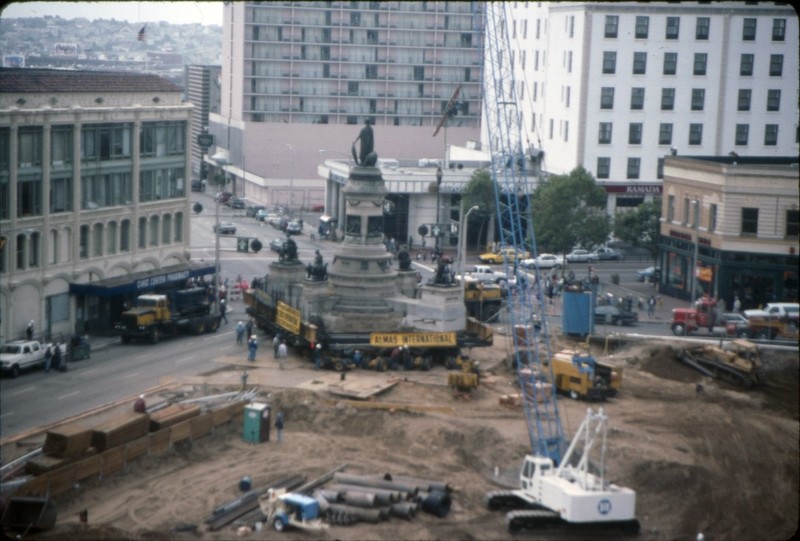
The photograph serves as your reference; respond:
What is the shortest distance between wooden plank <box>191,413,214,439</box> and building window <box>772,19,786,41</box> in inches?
2215

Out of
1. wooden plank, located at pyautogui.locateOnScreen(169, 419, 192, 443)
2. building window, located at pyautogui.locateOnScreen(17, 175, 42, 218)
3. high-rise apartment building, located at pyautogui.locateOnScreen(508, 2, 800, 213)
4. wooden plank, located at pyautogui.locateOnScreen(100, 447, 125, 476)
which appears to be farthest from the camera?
high-rise apartment building, located at pyautogui.locateOnScreen(508, 2, 800, 213)

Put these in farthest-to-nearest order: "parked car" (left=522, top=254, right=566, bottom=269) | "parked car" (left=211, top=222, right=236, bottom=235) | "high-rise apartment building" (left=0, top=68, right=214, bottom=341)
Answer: "parked car" (left=211, top=222, right=236, bottom=235) < "parked car" (left=522, top=254, right=566, bottom=269) < "high-rise apartment building" (left=0, top=68, right=214, bottom=341)

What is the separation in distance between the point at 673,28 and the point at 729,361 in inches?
1483

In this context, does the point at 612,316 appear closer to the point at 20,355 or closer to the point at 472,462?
the point at 472,462

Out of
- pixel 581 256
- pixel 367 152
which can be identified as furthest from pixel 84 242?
pixel 581 256

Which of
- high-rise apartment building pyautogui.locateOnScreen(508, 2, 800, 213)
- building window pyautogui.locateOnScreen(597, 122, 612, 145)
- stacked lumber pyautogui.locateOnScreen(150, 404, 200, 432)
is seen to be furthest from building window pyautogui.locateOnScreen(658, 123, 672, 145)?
stacked lumber pyautogui.locateOnScreen(150, 404, 200, 432)

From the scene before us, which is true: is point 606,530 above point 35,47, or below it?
below

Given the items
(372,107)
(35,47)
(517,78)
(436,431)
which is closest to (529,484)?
(436,431)

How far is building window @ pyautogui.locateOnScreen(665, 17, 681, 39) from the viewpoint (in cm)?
8394

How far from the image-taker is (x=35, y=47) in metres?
68.7

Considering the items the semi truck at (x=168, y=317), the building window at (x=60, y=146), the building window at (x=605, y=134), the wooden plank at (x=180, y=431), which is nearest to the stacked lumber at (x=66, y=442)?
the wooden plank at (x=180, y=431)

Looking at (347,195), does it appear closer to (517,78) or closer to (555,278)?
(555,278)

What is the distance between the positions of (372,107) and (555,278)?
48.3 meters

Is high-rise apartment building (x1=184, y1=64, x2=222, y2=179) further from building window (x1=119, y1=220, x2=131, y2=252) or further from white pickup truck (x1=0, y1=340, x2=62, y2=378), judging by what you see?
white pickup truck (x1=0, y1=340, x2=62, y2=378)
